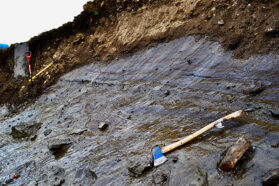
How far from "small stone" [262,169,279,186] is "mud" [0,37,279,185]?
0.08 m

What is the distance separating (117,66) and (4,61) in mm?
7470

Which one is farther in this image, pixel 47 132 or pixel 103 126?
pixel 47 132

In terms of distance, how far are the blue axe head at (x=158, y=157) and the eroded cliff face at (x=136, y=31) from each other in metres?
2.49

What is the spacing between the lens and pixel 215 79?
372cm

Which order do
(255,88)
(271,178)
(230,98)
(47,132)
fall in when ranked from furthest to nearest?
(47,132)
(230,98)
(255,88)
(271,178)

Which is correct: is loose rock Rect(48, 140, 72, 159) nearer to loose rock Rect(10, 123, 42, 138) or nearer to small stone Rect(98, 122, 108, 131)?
small stone Rect(98, 122, 108, 131)

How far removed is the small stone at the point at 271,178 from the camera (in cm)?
180

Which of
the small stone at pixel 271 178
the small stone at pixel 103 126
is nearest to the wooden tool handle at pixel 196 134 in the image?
the small stone at pixel 271 178

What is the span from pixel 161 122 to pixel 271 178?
1.95m

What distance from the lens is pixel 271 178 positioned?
1.82m

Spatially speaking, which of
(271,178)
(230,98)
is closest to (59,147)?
A: (230,98)

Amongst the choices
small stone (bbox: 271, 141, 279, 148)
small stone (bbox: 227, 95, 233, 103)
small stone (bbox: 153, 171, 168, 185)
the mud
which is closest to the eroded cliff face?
the mud

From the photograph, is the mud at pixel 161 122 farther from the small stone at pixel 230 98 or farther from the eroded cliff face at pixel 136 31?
the eroded cliff face at pixel 136 31

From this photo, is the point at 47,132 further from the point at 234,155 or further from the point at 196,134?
the point at 234,155
